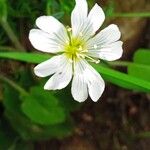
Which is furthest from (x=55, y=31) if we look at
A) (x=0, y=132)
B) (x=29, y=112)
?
(x=0, y=132)

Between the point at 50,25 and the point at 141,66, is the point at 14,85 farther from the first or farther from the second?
the point at 50,25

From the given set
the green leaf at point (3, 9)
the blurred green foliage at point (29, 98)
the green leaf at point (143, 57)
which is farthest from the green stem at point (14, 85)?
the green leaf at point (143, 57)

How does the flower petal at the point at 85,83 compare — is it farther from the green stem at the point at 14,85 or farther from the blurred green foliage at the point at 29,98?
the green stem at the point at 14,85

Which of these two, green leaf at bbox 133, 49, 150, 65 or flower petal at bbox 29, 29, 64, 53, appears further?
green leaf at bbox 133, 49, 150, 65

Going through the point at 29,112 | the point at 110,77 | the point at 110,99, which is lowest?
the point at 110,99

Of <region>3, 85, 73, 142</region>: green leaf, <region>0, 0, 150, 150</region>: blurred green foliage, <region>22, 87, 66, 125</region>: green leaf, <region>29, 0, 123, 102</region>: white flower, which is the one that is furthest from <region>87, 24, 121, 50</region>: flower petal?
<region>3, 85, 73, 142</region>: green leaf

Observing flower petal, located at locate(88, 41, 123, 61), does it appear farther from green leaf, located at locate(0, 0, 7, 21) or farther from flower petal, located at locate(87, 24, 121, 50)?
green leaf, located at locate(0, 0, 7, 21)

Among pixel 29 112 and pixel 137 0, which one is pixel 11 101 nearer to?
pixel 29 112
